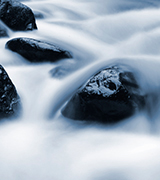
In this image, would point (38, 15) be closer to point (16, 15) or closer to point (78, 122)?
point (16, 15)

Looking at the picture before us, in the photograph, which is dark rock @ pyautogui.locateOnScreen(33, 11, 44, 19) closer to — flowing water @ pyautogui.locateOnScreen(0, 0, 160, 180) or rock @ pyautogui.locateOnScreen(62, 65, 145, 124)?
flowing water @ pyautogui.locateOnScreen(0, 0, 160, 180)

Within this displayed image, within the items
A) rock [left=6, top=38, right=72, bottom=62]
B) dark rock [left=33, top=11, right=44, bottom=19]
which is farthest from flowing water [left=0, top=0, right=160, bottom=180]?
dark rock [left=33, top=11, right=44, bottom=19]

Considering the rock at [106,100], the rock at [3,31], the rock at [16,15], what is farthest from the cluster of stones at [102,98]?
the rock at [16,15]

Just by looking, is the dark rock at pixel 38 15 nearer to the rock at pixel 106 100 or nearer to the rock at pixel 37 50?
the rock at pixel 37 50

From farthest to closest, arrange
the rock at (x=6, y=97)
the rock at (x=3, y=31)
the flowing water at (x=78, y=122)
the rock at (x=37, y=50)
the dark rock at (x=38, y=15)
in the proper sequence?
the dark rock at (x=38, y=15) → the rock at (x=3, y=31) → the rock at (x=37, y=50) → the rock at (x=6, y=97) → the flowing water at (x=78, y=122)

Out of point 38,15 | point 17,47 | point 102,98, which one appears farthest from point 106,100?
point 38,15

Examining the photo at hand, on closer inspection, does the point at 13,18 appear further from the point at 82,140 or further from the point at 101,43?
the point at 82,140

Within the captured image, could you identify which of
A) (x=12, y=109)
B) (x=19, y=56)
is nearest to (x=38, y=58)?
(x=19, y=56)
